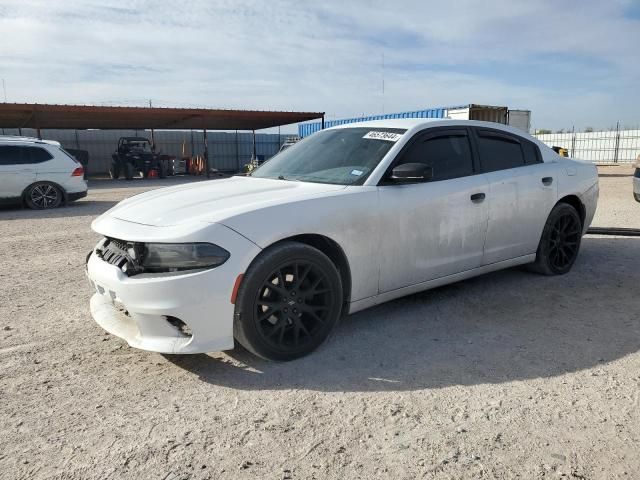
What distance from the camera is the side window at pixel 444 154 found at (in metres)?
3.83

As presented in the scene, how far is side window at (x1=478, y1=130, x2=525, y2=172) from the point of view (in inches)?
168

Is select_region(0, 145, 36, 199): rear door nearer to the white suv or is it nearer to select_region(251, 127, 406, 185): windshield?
the white suv

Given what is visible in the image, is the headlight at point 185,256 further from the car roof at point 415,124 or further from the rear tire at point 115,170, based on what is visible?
the rear tire at point 115,170

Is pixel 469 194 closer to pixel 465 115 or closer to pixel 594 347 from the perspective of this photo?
pixel 594 347

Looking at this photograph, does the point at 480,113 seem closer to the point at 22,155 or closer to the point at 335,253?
the point at 22,155

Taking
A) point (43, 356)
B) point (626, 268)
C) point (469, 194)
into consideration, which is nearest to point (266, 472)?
point (43, 356)

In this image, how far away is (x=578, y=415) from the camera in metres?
2.52

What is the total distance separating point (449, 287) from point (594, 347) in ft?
4.86

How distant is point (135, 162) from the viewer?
2406 cm

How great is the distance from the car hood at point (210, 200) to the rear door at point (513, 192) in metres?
1.54

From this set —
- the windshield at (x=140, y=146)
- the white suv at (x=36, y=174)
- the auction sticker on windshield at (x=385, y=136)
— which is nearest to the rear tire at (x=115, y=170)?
the windshield at (x=140, y=146)

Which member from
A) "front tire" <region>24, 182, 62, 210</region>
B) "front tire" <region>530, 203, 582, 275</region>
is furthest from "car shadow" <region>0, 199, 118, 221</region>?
"front tire" <region>530, 203, 582, 275</region>

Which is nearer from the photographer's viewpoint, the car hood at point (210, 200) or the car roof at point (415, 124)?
the car hood at point (210, 200)

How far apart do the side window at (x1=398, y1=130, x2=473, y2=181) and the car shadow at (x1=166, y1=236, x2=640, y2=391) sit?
1107mm
